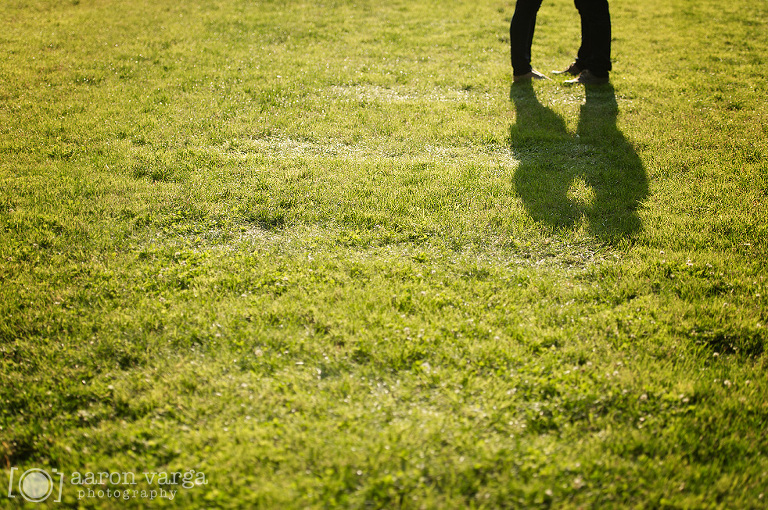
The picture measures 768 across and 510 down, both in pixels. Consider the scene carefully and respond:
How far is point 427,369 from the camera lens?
11.7 feet

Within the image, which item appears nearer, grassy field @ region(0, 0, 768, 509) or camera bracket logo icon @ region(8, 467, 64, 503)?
camera bracket logo icon @ region(8, 467, 64, 503)

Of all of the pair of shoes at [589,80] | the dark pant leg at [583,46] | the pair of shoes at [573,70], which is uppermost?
the dark pant leg at [583,46]

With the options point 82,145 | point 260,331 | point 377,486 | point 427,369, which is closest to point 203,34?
point 82,145

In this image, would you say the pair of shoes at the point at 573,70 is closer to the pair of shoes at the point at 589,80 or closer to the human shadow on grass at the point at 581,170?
the pair of shoes at the point at 589,80

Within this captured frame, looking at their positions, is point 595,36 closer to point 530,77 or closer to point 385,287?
point 530,77

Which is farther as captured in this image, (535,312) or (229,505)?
(535,312)

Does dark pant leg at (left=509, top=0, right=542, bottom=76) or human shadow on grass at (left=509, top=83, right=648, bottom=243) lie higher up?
dark pant leg at (left=509, top=0, right=542, bottom=76)

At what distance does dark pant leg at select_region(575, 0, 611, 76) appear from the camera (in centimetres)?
783

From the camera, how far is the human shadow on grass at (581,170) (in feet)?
17.0

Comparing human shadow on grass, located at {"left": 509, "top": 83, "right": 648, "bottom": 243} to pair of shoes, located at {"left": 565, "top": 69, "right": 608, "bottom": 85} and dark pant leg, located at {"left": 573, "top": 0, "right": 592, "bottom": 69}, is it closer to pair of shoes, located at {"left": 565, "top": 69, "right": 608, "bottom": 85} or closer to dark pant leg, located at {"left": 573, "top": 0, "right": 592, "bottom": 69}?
pair of shoes, located at {"left": 565, "top": 69, "right": 608, "bottom": 85}

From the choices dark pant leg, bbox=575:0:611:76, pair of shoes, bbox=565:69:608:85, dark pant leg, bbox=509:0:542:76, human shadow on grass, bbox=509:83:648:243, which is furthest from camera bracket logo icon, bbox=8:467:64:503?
dark pant leg, bbox=575:0:611:76

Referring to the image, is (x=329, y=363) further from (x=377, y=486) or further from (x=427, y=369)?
(x=377, y=486)

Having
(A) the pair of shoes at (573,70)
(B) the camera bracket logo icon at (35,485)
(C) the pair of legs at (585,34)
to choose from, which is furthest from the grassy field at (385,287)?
(A) the pair of shoes at (573,70)

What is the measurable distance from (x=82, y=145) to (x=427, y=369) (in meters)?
5.25
